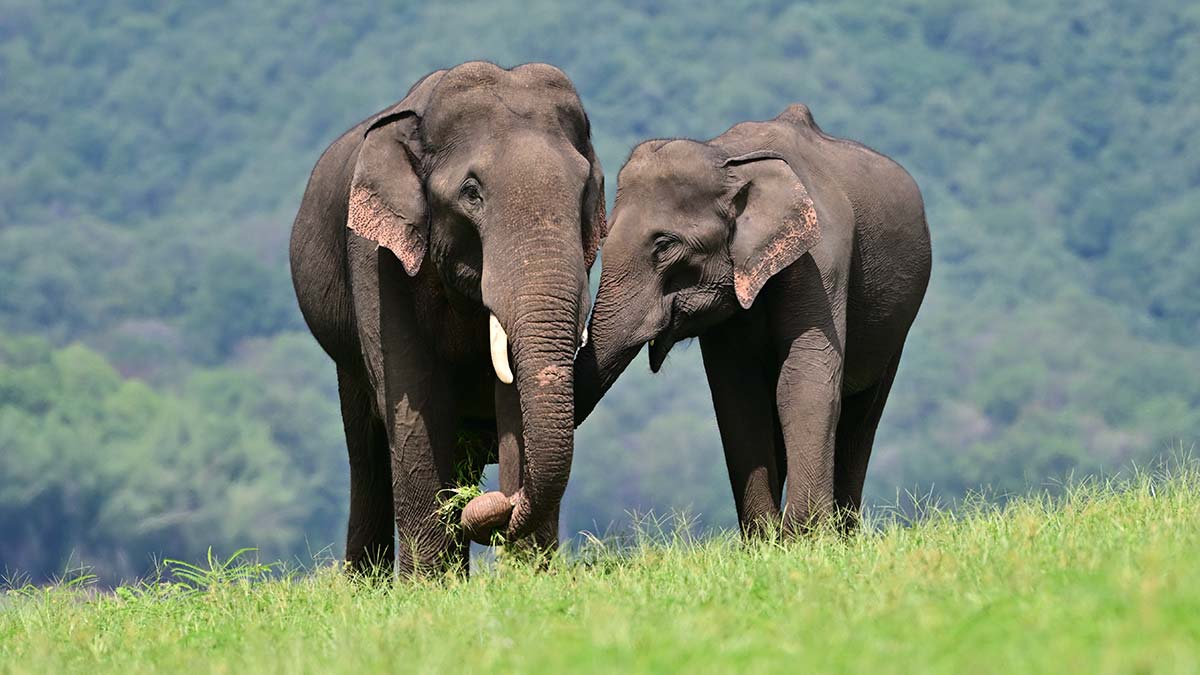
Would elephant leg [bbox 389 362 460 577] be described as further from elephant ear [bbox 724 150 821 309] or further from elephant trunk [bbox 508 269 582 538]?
elephant ear [bbox 724 150 821 309]

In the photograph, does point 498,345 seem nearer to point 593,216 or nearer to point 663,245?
point 593,216

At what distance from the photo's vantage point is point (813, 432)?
11648 millimetres

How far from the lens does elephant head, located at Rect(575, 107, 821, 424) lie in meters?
11.4

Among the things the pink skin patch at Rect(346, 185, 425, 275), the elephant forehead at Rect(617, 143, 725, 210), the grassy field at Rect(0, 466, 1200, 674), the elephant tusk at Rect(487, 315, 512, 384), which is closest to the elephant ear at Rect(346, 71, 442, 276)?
the pink skin patch at Rect(346, 185, 425, 275)

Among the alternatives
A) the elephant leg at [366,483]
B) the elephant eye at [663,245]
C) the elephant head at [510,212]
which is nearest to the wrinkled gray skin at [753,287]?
the elephant eye at [663,245]

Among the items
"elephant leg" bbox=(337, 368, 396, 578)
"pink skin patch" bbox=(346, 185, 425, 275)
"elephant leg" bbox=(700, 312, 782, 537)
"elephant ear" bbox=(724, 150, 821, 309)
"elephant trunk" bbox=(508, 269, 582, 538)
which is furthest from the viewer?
"elephant leg" bbox=(337, 368, 396, 578)

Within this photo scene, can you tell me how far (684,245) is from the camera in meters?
11.7

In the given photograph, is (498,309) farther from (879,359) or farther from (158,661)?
(879,359)

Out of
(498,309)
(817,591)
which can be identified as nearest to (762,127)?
(498,309)

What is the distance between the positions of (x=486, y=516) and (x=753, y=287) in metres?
2.51

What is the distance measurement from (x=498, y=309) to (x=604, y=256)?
1.81 meters

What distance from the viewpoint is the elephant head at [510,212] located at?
966 cm

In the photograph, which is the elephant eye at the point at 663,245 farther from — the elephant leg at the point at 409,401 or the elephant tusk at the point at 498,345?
the elephant tusk at the point at 498,345

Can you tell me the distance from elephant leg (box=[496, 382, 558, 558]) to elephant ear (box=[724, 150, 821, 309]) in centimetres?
183
